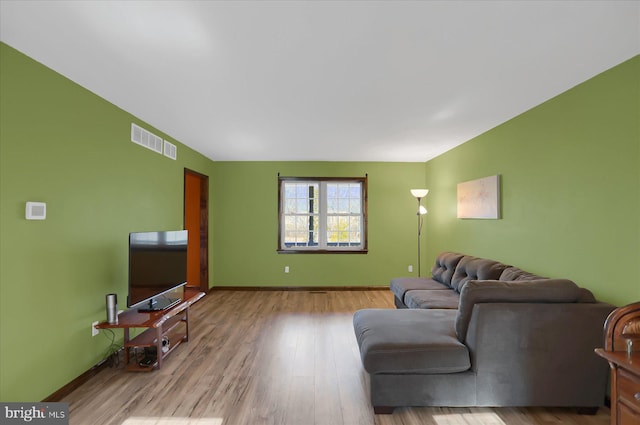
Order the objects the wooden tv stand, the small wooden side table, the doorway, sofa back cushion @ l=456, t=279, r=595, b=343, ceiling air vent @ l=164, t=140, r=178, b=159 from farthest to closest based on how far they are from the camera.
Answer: the doorway, ceiling air vent @ l=164, t=140, r=178, b=159, the wooden tv stand, sofa back cushion @ l=456, t=279, r=595, b=343, the small wooden side table

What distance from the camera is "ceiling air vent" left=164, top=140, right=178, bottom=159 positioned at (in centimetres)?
403

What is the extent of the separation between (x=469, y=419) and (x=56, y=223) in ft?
10.9

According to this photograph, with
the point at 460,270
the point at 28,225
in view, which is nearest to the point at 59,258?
the point at 28,225

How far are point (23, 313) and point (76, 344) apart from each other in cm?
63

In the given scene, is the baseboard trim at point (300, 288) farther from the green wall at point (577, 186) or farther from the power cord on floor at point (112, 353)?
the power cord on floor at point (112, 353)

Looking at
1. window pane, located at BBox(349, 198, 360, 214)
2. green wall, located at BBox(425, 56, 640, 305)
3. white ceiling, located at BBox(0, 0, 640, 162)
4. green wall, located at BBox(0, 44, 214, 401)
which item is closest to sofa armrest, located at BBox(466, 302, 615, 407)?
green wall, located at BBox(425, 56, 640, 305)

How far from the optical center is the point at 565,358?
214cm

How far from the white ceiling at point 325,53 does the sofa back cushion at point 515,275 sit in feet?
5.36

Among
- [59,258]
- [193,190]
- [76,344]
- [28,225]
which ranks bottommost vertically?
[76,344]

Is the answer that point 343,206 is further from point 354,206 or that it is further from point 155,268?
point 155,268

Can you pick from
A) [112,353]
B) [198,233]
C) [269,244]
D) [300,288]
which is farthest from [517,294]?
[198,233]

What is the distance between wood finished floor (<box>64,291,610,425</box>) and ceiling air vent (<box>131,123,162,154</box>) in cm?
228

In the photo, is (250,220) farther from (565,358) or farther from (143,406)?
(565,358)

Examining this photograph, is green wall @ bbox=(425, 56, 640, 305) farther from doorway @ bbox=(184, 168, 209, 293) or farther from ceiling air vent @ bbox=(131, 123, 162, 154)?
doorway @ bbox=(184, 168, 209, 293)
